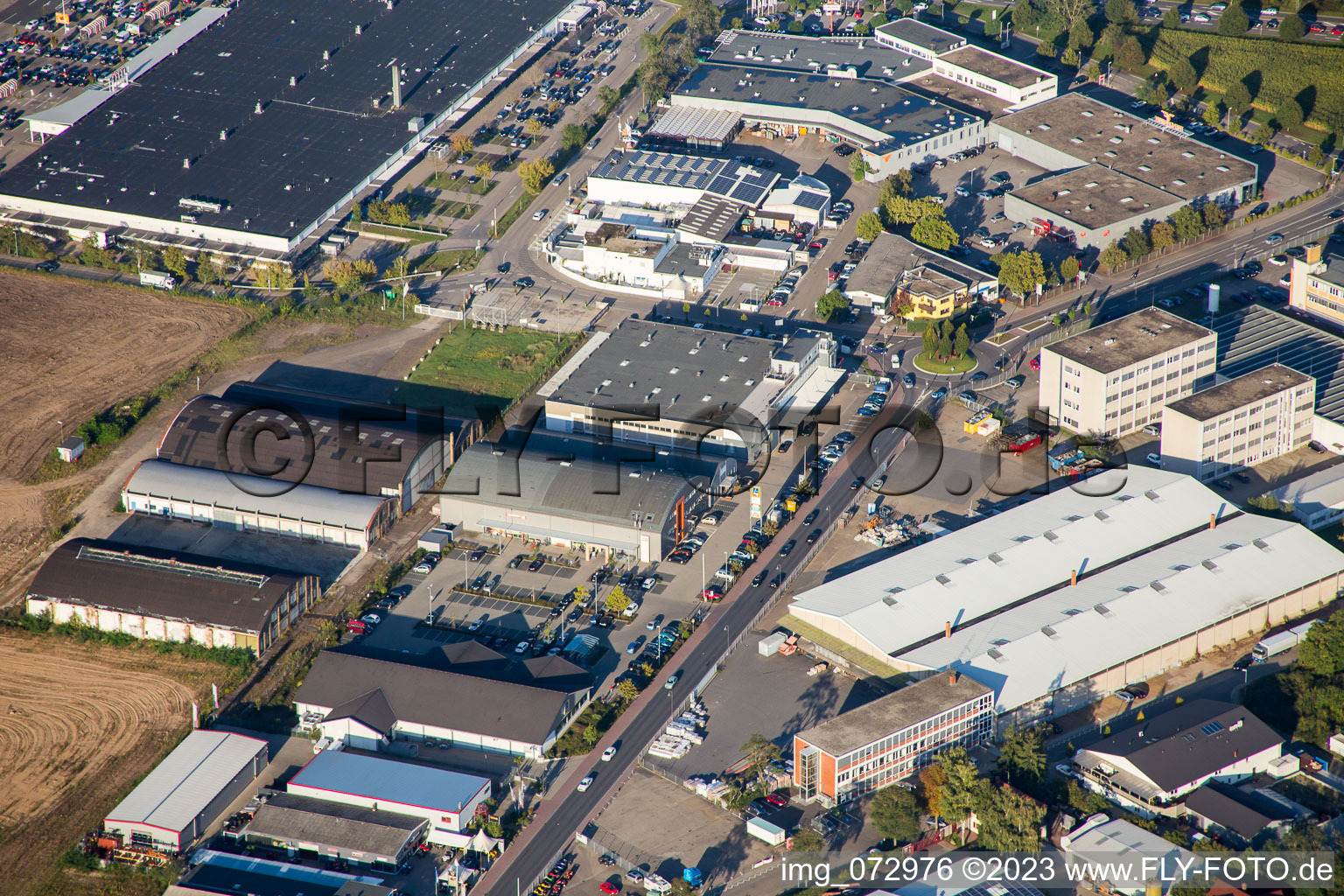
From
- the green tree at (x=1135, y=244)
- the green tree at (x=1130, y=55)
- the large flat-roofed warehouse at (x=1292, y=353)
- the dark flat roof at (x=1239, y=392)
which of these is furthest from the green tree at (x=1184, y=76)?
the dark flat roof at (x=1239, y=392)

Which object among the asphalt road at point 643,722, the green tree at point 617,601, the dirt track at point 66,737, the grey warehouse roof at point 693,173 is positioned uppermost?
the grey warehouse roof at point 693,173

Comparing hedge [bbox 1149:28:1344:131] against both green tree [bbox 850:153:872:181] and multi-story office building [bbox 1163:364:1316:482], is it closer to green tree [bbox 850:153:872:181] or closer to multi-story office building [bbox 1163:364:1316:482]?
green tree [bbox 850:153:872:181]

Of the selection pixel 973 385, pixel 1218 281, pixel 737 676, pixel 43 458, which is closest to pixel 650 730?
pixel 737 676

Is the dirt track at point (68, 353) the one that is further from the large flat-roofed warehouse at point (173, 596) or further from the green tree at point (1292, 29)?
the green tree at point (1292, 29)

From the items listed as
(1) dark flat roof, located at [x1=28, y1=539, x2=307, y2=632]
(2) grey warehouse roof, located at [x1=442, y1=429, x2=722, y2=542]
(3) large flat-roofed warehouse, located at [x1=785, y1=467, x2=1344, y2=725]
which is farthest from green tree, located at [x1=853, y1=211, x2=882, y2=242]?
(1) dark flat roof, located at [x1=28, y1=539, x2=307, y2=632]

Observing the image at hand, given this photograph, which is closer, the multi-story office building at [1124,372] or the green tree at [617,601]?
the green tree at [617,601]
